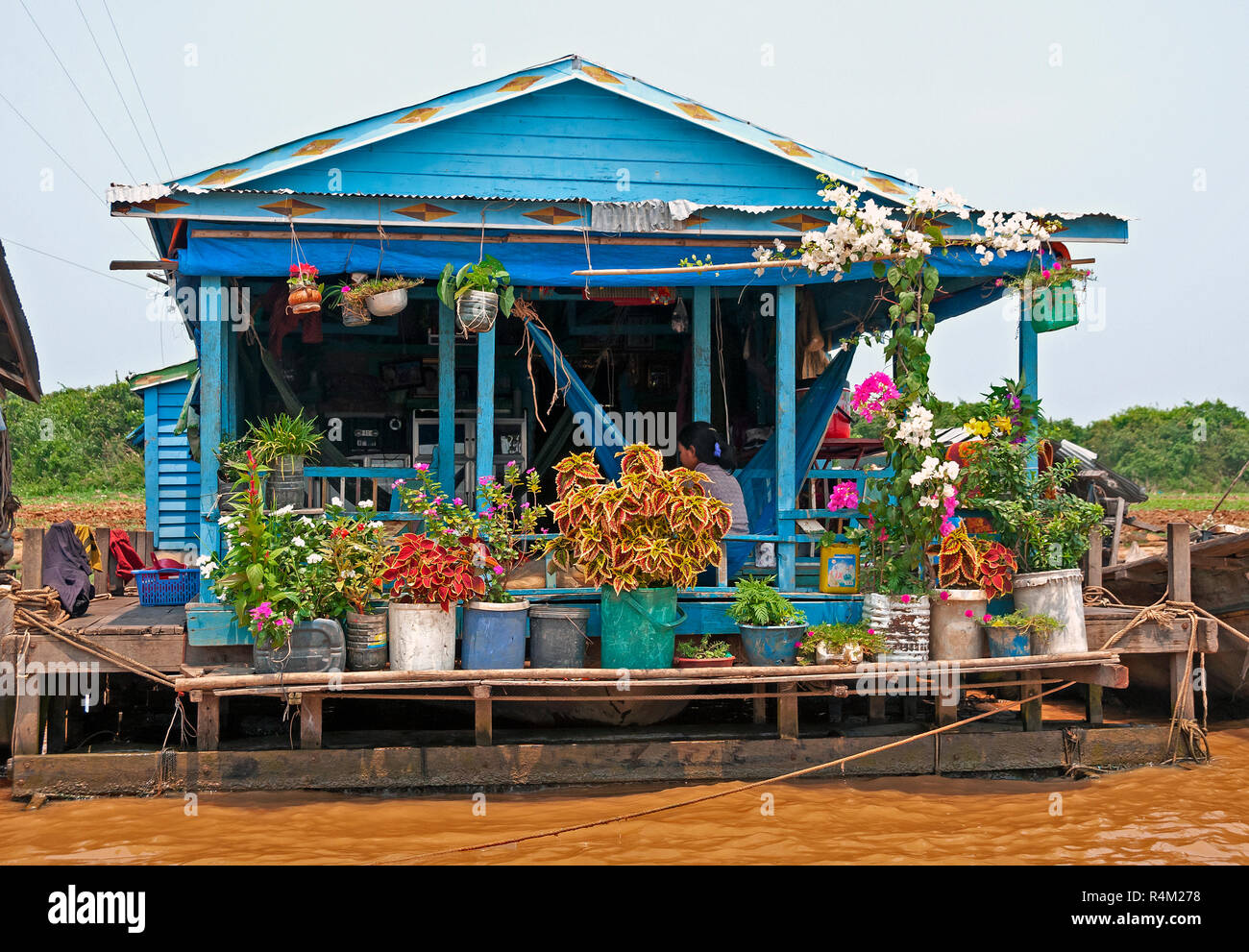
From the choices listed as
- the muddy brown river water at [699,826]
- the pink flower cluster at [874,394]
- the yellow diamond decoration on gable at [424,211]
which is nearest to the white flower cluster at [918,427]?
the pink flower cluster at [874,394]

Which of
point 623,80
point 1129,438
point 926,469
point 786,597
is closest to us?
point 926,469

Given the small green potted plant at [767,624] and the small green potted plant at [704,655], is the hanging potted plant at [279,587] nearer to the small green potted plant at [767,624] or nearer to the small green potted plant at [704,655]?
the small green potted plant at [704,655]

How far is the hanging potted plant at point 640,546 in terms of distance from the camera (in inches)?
264

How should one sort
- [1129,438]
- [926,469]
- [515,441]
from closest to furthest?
[926,469]
[515,441]
[1129,438]

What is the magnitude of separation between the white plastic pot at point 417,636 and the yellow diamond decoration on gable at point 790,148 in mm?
5221

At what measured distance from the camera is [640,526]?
22.2ft

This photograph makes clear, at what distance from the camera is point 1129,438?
41.0m

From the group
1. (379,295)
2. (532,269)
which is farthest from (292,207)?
(532,269)

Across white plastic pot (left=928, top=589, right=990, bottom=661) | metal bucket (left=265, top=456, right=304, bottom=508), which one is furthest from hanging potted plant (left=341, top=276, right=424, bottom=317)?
white plastic pot (left=928, top=589, right=990, bottom=661)

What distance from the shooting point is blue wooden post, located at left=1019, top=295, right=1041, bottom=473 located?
311 inches

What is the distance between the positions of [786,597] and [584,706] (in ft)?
5.54

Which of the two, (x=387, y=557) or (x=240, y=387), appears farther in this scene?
(x=240, y=387)
